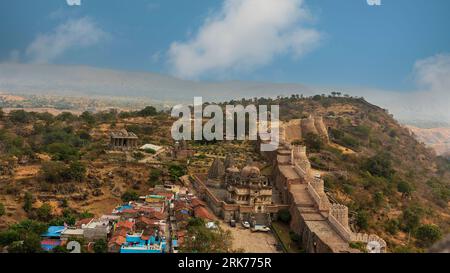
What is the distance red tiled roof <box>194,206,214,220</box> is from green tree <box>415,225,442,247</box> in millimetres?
11454

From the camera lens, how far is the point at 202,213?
19812mm

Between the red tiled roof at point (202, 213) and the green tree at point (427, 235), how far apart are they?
11.5 m

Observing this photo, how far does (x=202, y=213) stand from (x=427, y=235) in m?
12.1

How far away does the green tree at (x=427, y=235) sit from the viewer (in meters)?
23.2

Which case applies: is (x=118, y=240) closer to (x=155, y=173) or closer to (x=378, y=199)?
(x=155, y=173)

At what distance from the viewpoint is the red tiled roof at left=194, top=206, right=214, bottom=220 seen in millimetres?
19570

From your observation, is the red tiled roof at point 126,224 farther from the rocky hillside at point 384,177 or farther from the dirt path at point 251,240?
the rocky hillside at point 384,177

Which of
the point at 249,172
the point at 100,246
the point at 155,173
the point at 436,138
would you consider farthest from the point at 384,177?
the point at 436,138

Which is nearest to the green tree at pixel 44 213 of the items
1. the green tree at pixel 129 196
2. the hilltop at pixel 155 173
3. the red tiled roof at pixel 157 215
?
the hilltop at pixel 155 173

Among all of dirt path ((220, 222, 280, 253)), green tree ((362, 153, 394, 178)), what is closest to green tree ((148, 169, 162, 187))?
dirt path ((220, 222, 280, 253))

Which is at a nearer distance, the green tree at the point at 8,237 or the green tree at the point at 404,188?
the green tree at the point at 8,237
